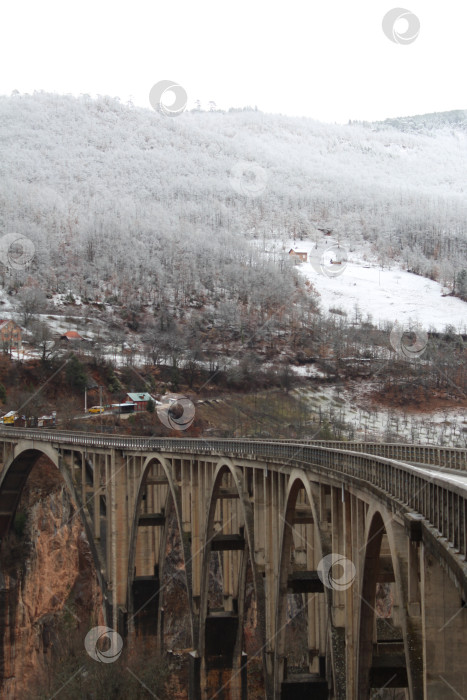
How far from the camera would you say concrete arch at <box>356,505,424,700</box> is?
491 inches

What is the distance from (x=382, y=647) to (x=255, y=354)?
129 metres

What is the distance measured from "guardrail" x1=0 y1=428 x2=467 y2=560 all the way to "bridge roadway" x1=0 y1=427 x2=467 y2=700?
4 cm

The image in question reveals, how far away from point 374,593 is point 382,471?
2.60 meters

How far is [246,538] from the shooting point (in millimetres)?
30125

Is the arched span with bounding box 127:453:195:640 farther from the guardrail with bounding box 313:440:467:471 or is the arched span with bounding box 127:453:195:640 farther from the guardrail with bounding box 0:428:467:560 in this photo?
the guardrail with bounding box 313:440:467:471

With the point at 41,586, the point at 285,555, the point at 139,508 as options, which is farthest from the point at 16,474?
A: the point at 285,555

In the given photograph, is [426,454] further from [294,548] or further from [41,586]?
[41,586]

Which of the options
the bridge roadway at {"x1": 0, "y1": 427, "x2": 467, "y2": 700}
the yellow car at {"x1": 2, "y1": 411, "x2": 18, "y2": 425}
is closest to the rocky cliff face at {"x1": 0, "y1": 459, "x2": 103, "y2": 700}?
the bridge roadway at {"x1": 0, "y1": 427, "x2": 467, "y2": 700}

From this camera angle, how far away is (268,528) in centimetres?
2762

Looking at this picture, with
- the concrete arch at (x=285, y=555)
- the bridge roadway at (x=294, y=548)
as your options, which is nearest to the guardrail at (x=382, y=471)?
the bridge roadway at (x=294, y=548)

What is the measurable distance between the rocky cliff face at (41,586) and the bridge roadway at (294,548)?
177 cm

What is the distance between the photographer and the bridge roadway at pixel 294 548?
40.2 feet

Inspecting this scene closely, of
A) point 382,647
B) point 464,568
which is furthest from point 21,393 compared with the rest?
point 464,568

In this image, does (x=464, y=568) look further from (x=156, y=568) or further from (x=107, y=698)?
(x=156, y=568)
